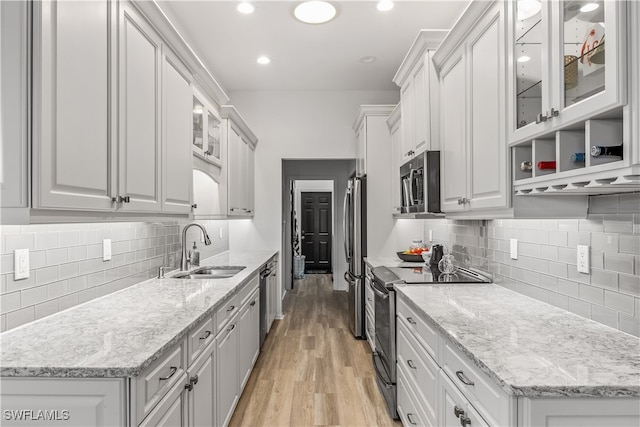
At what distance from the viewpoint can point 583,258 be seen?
5.49ft

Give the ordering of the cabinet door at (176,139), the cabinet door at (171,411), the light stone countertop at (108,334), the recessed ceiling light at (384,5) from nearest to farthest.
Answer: the light stone countertop at (108,334) → the cabinet door at (171,411) → the cabinet door at (176,139) → the recessed ceiling light at (384,5)

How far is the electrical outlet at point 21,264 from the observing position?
4.88 ft

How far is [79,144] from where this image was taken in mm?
1397

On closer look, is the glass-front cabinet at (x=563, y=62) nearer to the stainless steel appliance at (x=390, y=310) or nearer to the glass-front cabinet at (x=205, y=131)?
the stainless steel appliance at (x=390, y=310)

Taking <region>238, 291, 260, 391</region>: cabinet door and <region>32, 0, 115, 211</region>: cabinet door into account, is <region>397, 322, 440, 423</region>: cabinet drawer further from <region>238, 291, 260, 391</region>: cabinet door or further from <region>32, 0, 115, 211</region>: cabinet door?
<region>32, 0, 115, 211</region>: cabinet door

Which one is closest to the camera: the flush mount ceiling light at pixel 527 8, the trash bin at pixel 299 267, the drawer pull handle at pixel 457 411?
the drawer pull handle at pixel 457 411

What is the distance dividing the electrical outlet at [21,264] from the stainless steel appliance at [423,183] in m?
2.30

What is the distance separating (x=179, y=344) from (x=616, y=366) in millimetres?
1501

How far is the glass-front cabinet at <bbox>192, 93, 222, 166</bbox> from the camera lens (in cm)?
285

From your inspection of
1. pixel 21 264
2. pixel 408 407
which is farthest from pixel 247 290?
pixel 21 264

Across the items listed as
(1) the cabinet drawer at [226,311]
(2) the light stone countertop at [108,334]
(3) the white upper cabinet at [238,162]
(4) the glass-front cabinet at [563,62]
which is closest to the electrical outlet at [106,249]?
(2) the light stone countertop at [108,334]

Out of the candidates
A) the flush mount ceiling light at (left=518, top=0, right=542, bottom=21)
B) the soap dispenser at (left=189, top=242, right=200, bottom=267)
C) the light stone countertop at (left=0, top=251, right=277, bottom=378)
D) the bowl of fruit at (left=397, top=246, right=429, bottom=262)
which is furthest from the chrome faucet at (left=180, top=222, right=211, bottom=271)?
the flush mount ceiling light at (left=518, top=0, right=542, bottom=21)

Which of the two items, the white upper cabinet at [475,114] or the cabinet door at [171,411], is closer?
the cabinet door at [171,411]

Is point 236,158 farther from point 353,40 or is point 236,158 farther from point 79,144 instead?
point 79,144
